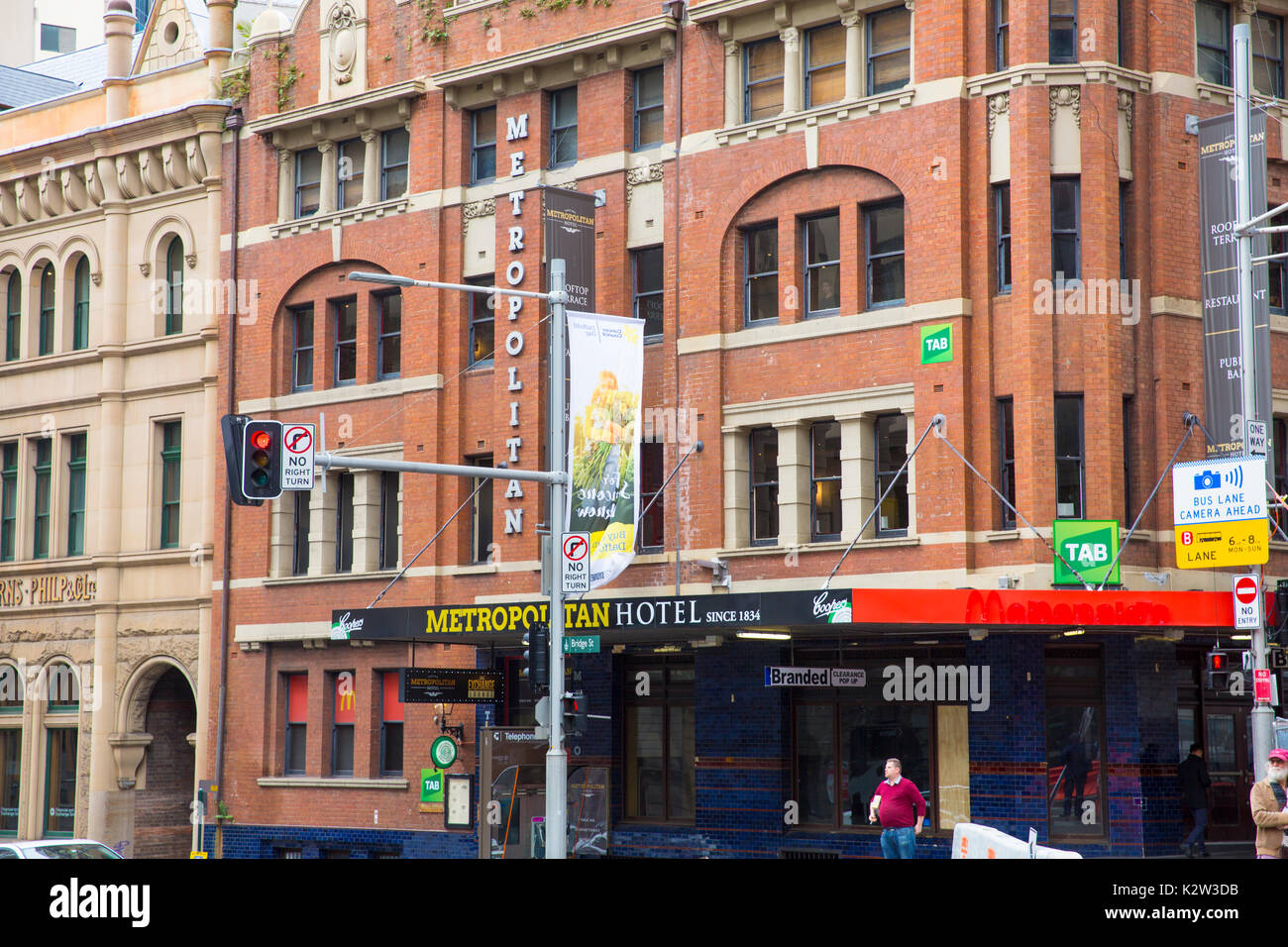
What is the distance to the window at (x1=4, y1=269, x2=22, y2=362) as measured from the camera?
128ft

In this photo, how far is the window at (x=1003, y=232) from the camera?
81.9 ft

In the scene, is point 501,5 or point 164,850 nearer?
point 501,5

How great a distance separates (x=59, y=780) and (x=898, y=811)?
73.7 ft

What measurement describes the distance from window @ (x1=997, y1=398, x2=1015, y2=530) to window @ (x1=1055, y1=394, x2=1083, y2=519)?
2.19 ft

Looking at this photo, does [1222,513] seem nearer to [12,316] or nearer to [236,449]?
[236,449]

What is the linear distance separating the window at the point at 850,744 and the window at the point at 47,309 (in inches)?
822

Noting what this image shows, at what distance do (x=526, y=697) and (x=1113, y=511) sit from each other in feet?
36.8

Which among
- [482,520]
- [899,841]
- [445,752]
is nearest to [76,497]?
[482,520]

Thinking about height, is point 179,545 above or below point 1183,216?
below

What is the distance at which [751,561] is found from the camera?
26969mm

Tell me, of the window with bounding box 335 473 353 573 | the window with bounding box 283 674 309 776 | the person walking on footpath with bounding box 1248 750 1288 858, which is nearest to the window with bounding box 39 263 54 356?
the window with bounding box 335 473 353 573

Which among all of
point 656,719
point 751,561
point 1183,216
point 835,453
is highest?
point 1183,216
